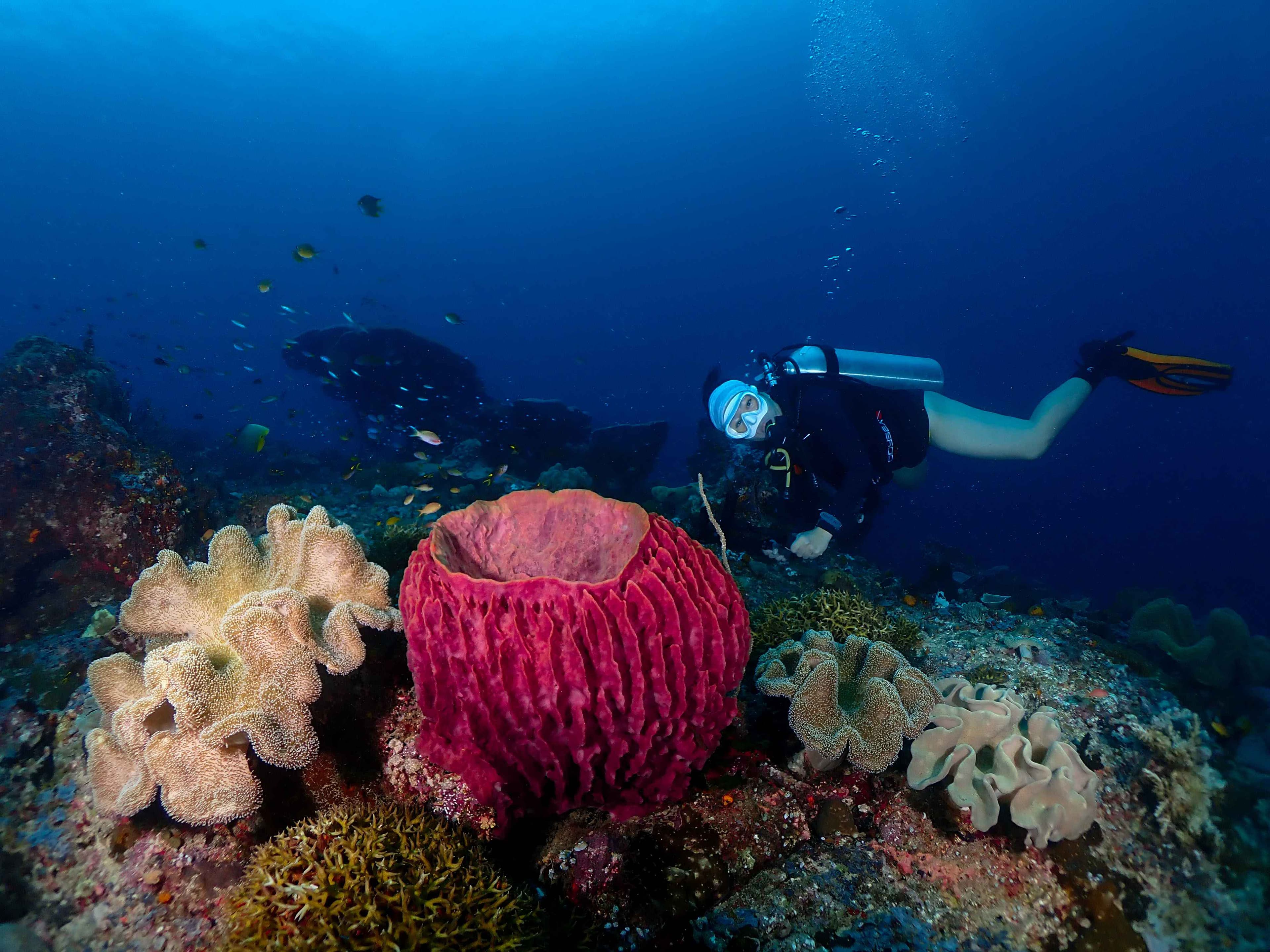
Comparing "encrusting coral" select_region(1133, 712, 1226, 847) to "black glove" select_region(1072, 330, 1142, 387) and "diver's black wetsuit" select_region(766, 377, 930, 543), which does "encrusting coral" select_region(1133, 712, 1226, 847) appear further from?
"black glove" select_region(1072, 330, 1142, 387)

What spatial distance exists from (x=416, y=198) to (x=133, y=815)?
449ft

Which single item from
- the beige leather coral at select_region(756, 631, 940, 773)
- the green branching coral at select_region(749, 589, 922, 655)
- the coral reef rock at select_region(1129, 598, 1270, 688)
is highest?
the beige leather coral at select_region(756, 631, 940, 773)

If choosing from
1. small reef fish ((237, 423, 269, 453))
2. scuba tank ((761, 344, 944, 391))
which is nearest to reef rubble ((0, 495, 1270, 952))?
scuba tank ((761, 344, 944, 391))

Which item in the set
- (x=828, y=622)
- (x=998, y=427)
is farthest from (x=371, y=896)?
(x=998, y=427)

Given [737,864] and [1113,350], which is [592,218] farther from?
[737,864]

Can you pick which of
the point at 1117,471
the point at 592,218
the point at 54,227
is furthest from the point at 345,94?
the point at 1117,471

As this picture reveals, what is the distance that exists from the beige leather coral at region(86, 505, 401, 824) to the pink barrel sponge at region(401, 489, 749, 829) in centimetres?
42

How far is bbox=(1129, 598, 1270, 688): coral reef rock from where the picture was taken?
20.8 ft

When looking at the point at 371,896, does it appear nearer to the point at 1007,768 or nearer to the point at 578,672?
the point at 578,672

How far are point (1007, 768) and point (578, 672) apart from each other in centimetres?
235

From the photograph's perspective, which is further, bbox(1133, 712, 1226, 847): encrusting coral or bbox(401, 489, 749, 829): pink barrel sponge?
bbox(1133, 712, 1226, 847): encrusting coral

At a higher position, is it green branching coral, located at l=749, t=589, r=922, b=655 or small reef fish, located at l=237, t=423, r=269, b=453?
green branching coral, located at l=749, t=589, r=922, b=655

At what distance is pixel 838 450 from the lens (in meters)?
7.71

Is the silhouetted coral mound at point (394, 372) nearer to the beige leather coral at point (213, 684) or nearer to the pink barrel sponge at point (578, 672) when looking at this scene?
the beige leather coral at point (213, 684)
